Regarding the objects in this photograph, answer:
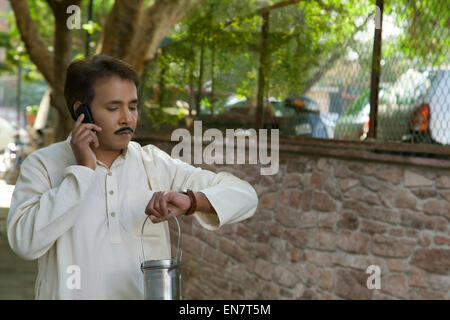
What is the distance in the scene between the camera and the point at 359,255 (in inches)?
210

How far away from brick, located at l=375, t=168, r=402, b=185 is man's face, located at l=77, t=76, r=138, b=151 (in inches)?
127

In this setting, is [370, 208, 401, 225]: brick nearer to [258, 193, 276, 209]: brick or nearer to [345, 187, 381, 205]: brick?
[345, 187, 381, 205]: brick

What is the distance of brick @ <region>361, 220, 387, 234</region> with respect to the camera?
17.0 ft

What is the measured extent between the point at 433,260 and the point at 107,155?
10.3ft

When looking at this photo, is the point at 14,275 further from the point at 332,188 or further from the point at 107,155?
the point at 107,155

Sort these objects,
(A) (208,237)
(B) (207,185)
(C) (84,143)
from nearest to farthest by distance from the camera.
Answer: (C) (84,143), (B) (207,185), (A) (208,237)

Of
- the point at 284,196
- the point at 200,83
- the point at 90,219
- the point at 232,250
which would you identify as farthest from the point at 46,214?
the point at 200,83

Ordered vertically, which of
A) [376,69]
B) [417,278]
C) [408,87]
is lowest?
[417,278]

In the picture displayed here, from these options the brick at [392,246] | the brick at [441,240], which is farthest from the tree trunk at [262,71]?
the brick at [441,240]

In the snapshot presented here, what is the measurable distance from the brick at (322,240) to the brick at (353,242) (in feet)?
0.25

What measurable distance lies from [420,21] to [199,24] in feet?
9.93

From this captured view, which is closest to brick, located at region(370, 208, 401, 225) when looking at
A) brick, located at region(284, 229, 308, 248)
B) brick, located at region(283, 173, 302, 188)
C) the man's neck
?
brick, located at region(284, 229, 308, 248)

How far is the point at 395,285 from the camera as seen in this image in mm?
A: 5027

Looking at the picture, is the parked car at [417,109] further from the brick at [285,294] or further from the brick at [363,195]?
the brick at [285,294]
